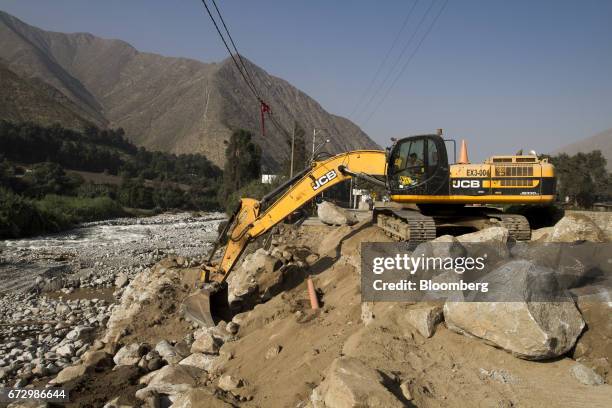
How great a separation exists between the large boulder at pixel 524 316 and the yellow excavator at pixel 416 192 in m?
2.88

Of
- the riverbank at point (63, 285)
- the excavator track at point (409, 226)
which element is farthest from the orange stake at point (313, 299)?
the riverbank at point (63, 285)

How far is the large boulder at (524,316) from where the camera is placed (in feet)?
16.1

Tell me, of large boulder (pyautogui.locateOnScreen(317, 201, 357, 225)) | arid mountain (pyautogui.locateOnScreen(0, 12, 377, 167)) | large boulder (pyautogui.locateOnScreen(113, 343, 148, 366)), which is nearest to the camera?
large boulder (pyautogui.locateOnScreen(113, 343, 148, 366))

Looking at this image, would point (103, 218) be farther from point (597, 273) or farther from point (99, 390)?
point (597, 273)

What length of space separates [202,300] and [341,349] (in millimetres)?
4612

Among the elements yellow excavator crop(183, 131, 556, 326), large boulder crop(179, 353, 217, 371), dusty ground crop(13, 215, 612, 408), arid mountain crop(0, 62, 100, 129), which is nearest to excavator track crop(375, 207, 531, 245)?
yellow excavator crop(183, 131, 556, 326)

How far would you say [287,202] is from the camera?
952 centimetres

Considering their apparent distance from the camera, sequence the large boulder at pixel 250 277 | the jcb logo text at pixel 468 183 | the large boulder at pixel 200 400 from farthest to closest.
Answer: the large boulder at pixel 250 277, the jcb logo text at pixel 468 183, the large boulder at pixel 200 400

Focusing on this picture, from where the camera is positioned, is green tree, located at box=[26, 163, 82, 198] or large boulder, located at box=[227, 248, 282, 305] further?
green tree, located at box=[26, 163, 82, 198]

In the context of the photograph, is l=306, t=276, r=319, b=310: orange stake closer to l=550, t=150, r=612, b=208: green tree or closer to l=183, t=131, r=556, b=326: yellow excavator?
l=183, t=131, r=556, b=326: yellow excavator

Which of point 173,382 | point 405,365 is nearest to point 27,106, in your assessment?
point 173,382

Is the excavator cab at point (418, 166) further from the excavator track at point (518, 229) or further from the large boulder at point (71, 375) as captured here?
the large boulder at point (71, 375)

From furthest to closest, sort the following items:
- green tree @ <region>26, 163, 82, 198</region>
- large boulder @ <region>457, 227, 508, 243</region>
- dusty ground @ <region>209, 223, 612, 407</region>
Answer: green tree @ <region>26, 163, 82, 198</region>, large boulder @ <region>457, 227, 508, 243</region>, dusty ground @ <region>209, 223, 612, 407</region>

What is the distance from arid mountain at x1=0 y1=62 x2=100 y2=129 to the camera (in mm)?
87562
